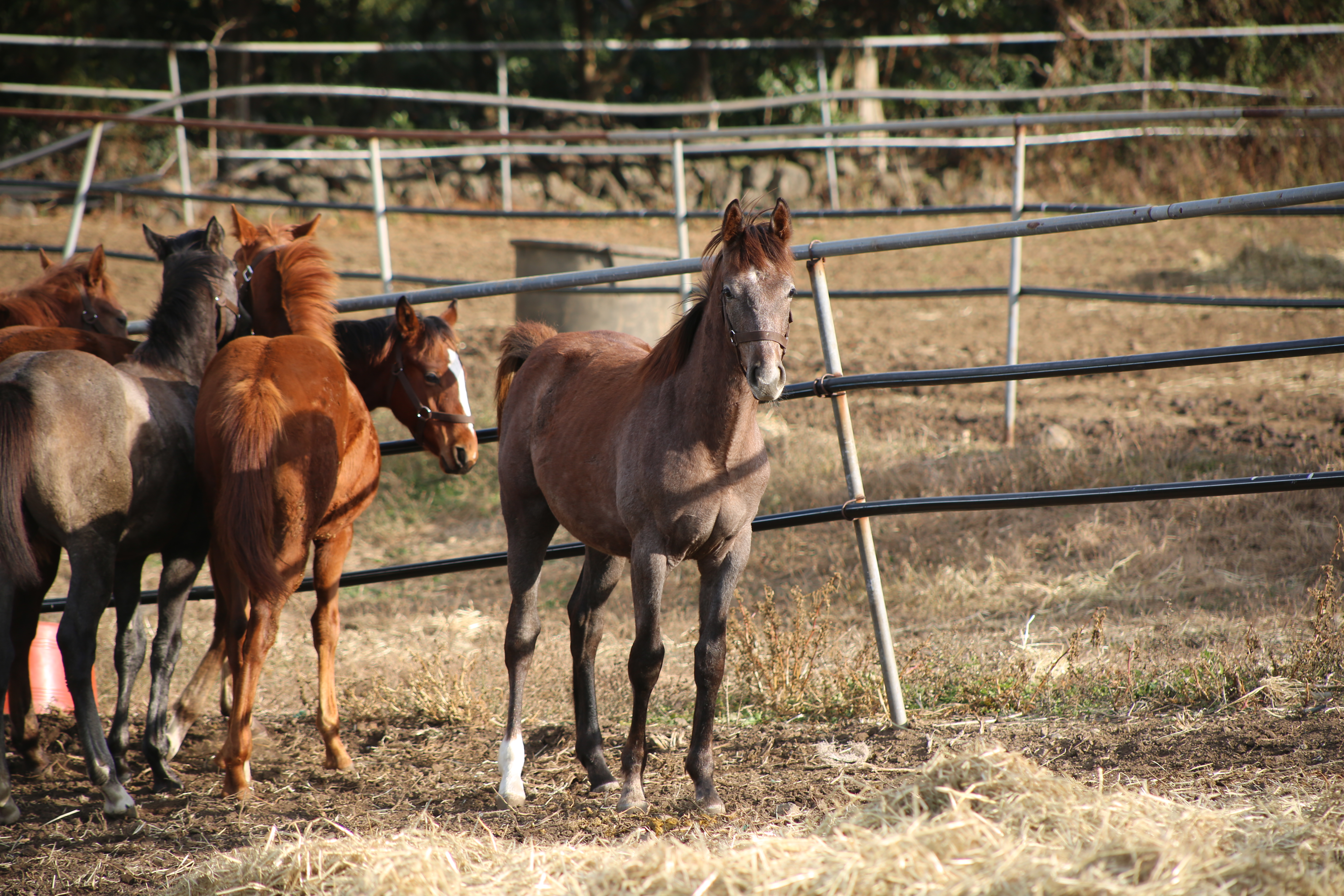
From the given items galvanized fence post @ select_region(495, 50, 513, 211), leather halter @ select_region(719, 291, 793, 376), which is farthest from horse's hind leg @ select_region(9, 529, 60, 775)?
galvanized fence post @ select_region(495, 50, 513, 211)

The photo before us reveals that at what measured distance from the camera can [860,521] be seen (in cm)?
334

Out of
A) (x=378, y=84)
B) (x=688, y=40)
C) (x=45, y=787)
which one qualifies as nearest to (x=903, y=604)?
(x=45, y=787)

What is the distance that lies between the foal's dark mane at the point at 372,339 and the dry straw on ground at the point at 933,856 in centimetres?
219

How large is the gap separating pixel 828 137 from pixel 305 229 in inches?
426

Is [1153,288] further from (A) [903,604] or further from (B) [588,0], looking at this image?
(B) [588,0]

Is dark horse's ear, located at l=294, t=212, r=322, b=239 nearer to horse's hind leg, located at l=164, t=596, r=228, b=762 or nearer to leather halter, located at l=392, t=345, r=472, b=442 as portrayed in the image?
leather halter, located at l=392, t=345, r=472, b=442

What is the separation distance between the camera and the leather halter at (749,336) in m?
2.58

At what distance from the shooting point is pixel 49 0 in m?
11.8

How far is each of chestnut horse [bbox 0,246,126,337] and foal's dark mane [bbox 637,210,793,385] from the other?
2.79m

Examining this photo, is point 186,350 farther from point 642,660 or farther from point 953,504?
point 953,504

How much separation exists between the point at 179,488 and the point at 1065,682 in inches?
126

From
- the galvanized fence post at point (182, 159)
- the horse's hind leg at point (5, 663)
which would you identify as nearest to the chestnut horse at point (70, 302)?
the horse's hind leg at point (5, 663)

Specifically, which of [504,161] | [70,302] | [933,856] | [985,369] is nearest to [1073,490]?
[985,369]

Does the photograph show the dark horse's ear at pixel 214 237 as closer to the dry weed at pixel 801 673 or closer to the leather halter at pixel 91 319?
the leather halter at pixel 91 319
